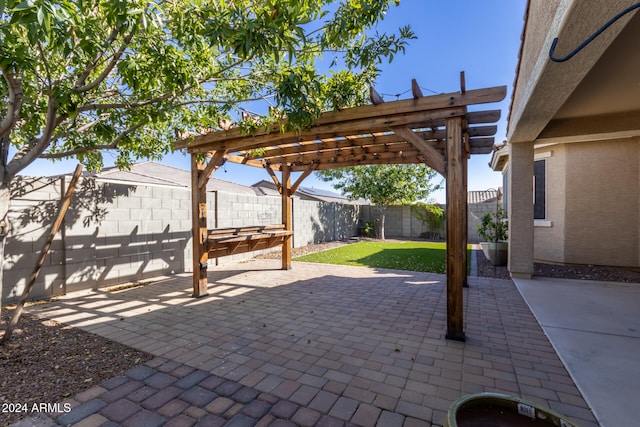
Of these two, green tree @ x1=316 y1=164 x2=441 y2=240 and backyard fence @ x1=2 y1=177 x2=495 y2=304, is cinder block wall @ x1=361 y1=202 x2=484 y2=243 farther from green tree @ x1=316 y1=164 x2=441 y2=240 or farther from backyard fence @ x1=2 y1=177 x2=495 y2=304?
backyard fence @ x1=2 y1=177 x2=495 y2=304

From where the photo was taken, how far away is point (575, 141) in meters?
7.32

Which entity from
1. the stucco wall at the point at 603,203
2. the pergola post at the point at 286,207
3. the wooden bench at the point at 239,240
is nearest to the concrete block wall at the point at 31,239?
the wooden bench at the point at 239,240

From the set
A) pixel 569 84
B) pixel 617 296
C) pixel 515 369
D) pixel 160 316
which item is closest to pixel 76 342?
pixel 160 316

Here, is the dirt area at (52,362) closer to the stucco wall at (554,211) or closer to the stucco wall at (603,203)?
the stucco wall at (554,211)

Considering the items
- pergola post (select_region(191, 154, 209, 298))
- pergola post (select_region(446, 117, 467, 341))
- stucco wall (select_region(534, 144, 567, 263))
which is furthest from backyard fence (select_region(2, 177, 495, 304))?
stucco wall (select_region(534, 144, 567, 263))

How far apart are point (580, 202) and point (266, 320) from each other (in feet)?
26.8

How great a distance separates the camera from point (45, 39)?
1909mm

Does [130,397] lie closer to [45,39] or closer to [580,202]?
[45,39]

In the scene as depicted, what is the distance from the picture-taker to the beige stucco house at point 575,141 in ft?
9.77

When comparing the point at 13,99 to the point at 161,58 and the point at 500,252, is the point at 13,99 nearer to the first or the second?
the point at 161,58

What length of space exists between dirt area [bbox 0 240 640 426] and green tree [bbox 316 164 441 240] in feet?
40.6

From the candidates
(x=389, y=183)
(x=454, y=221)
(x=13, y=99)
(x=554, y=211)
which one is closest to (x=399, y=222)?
(x=389, y=183)

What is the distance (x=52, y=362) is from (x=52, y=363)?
2cm

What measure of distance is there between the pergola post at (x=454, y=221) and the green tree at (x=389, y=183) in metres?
10.6
